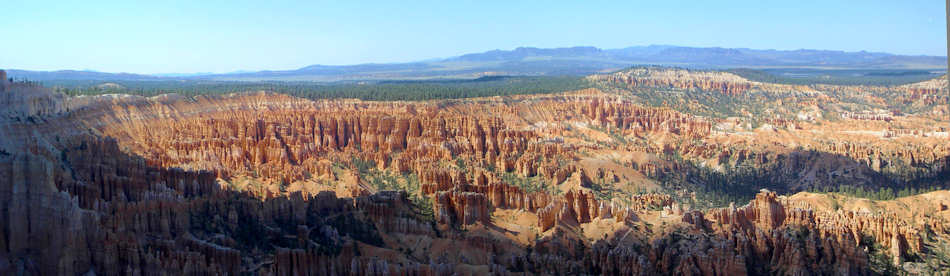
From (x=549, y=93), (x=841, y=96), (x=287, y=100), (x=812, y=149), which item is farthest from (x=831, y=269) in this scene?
A: (x=841, y=96)

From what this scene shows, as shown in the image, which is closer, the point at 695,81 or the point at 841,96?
the point at 841,96

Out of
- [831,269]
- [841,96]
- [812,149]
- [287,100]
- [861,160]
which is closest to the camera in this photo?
[831,269]

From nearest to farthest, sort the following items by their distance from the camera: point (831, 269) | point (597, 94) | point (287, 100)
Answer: point (831, 269) < point (287, 100) < point (597, 94)

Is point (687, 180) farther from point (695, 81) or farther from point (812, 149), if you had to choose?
point (695, 81)

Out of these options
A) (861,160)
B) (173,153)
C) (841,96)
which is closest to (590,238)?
(173,153)

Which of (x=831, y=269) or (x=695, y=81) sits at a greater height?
(x=695, y=81)

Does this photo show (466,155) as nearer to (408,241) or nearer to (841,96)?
(408,241)
